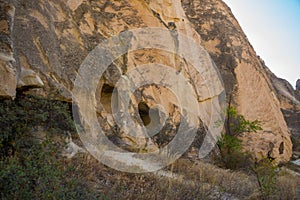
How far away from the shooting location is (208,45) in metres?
15.1

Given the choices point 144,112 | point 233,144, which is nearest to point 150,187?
point 144,112

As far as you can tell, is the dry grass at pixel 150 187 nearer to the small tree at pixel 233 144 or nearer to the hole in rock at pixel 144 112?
the hole in rock at pixel 144 112

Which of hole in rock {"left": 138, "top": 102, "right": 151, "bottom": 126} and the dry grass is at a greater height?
the dry grass

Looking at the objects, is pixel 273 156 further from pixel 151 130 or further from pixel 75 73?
pixel 75 73

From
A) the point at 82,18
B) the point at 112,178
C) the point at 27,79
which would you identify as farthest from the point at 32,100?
the point at 82,18

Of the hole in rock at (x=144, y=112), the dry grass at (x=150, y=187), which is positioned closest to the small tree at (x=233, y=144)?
the hole in rock at (x=144, y=112)

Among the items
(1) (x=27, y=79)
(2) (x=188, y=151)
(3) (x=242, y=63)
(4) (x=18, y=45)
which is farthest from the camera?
(3) (x=242, y=63)

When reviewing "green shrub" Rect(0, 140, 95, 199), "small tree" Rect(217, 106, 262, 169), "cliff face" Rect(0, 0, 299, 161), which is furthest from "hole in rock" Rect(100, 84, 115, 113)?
"small tree" Rect(217, 106, 262, 169)

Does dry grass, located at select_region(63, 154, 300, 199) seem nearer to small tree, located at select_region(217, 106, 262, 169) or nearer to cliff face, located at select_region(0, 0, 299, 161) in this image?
cliff face, located at select_region(0, 0, 299, 161)

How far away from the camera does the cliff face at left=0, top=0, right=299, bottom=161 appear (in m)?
5.38

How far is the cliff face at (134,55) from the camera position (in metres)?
5.38

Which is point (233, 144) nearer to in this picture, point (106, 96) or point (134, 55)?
point (134, 55)

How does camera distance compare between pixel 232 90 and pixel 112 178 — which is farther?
pixel 232 90

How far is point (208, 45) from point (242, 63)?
1.84 m
